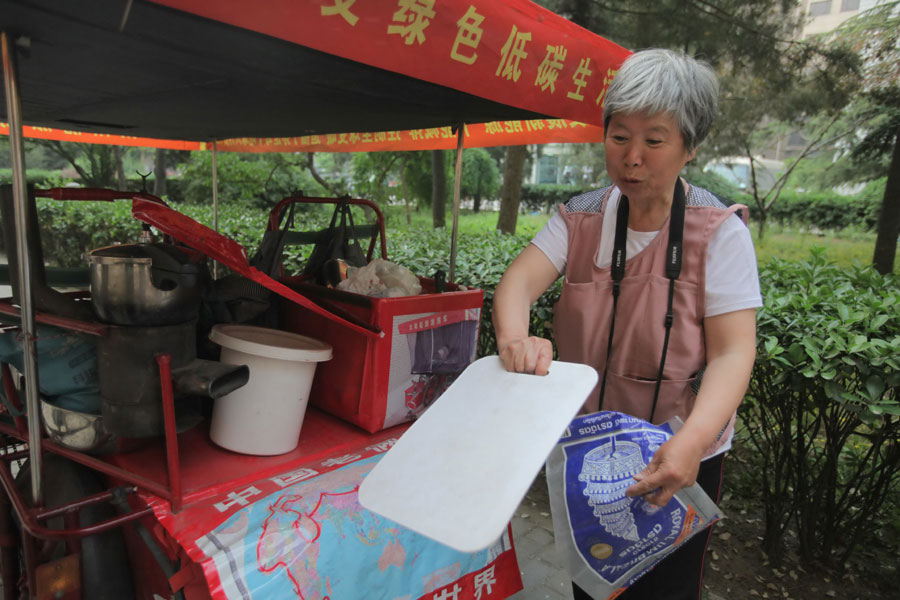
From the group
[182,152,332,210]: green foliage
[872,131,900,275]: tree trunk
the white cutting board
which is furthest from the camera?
[182,152,332,210]: green foliage

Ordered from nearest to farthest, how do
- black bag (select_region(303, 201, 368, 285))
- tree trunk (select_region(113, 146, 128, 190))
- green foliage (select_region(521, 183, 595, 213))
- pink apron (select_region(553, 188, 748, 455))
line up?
1. pink apron (select_region(553, 188, 748, 455))
2. black bag (select_region(303, 201, 368, 285))
3. tree trunk (select_region(113, 146, 128, 190))
4. green foliage (select_region(521, 183, 595, 213))

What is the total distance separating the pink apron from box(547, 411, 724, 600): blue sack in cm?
15

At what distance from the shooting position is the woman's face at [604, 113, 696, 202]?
4.08ft

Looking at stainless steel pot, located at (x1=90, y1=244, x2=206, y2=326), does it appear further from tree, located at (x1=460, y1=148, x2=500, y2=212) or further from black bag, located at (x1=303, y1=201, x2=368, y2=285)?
tree, located at (x1=460, y1=148, x2=500, y2=212)

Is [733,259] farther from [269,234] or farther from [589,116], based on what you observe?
[269,234]

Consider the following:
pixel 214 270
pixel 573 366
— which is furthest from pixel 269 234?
pixel 573 366

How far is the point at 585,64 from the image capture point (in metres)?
1.79

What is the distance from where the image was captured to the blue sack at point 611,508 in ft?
4.04

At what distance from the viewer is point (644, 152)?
4.16 feet

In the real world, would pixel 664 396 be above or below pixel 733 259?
below

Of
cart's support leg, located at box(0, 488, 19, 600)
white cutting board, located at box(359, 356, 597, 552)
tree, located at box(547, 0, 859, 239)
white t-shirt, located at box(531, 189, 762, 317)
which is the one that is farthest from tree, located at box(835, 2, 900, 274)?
cart's support leg, located at box(0, 488, 19, 600)

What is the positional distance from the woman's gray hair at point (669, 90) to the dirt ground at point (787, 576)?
250cm

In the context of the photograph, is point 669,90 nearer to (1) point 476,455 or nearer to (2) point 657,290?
(2) point 657,290

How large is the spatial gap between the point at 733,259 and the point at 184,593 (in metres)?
1.60
